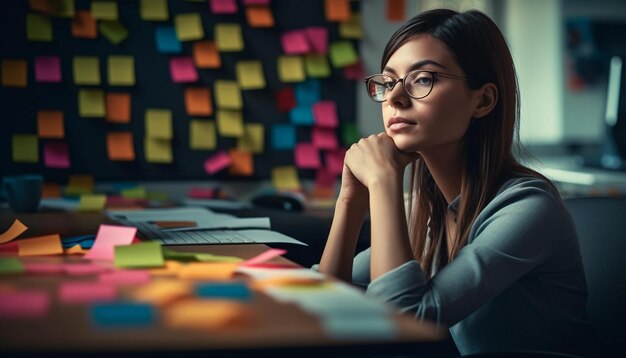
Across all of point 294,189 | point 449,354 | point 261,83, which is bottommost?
point 449,354

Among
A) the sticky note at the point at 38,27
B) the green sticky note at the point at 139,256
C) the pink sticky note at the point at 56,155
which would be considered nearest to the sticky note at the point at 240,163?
the pink sticky note at the point at 56,155

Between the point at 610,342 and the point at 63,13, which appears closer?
the point at 610,342

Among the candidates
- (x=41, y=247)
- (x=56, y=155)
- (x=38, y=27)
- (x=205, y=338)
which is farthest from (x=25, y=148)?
(x=205, y=338)

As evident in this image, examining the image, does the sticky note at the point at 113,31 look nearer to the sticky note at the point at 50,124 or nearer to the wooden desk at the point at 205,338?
the sticky note at the point at 50,124

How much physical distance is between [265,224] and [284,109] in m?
0.84

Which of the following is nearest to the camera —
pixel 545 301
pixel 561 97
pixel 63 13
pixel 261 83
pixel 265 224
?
pixel 545 301

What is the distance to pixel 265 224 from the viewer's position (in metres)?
1.41

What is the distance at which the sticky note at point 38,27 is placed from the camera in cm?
196

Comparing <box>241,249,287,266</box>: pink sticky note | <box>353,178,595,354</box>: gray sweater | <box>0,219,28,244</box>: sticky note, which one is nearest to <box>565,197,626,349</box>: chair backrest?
<box>353,178,595,354</box>: gray sweater

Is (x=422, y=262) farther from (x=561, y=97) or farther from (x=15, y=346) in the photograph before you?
(x=561, y=97)

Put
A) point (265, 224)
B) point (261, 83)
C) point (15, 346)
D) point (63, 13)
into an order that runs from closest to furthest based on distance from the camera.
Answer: point (15, 346) < point (265, 224) < point (63, 13) < point (261, 83)

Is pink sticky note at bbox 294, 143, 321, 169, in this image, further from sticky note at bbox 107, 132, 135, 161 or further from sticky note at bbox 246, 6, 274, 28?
sticky note at bbox 107, 132, 135, 161

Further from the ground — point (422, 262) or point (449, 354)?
point (422, 262)

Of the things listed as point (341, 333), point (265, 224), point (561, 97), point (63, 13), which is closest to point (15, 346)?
point (341, 333)
